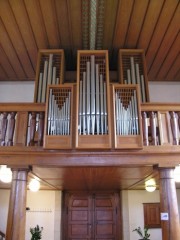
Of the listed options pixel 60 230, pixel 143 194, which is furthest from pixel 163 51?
pixel 60 230

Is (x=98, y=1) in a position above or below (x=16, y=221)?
above

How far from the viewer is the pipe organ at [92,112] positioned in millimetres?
4074

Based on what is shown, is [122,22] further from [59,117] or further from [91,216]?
[91,216]

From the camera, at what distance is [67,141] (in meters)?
4.09

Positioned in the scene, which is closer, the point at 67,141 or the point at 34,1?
the point at 67,141

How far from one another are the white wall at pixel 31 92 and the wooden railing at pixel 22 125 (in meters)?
2.24

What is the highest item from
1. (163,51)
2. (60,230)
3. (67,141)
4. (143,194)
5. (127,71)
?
(163,51)

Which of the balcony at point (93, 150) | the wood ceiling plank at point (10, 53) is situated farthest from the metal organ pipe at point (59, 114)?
the wood ceiling plank at point (10, 53)

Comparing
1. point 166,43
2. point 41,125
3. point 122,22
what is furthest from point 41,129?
point 166,43

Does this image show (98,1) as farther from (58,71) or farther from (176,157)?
(176,157)

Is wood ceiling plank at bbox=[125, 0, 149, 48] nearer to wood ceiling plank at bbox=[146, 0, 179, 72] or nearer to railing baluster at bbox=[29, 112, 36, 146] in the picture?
wood ceiling plank at bbox=[146, 0, 179, 72]

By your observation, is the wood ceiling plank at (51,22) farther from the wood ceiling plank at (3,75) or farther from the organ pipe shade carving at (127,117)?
the organ pipe shade carving at (127,117)

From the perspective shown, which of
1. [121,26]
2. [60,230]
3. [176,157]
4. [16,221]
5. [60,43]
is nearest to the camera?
[16,221]

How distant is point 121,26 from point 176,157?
8.38 feet
